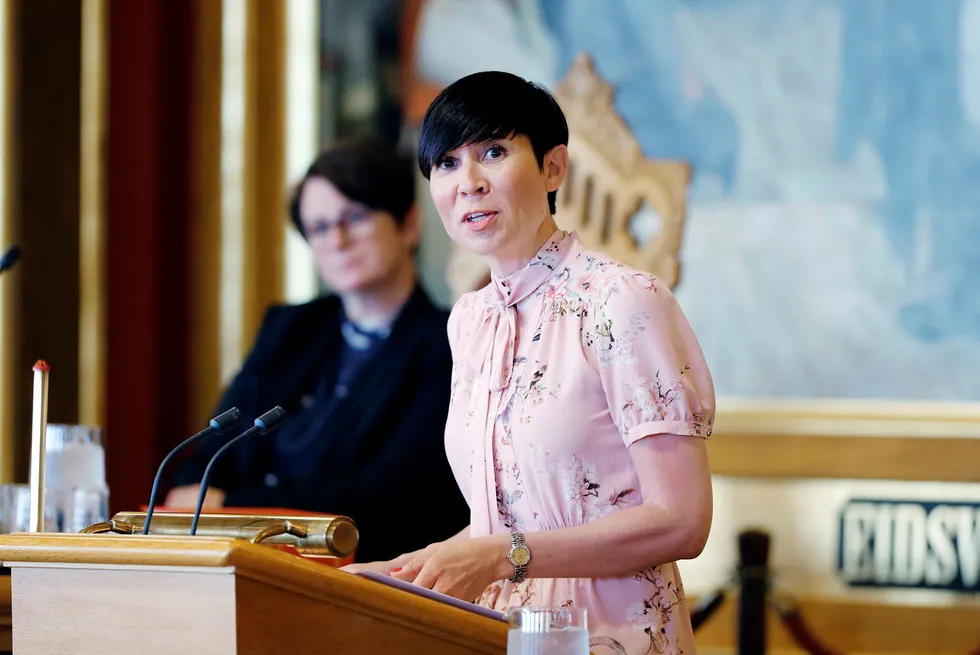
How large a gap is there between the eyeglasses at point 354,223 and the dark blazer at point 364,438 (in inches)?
9.0

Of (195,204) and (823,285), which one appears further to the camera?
(195,204)

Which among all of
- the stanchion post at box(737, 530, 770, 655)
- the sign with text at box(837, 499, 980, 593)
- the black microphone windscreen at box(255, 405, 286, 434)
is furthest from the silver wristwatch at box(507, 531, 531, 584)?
the sign with text at box(837, 499, 980, 593)

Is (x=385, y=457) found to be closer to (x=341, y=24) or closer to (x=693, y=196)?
(x=693, y=196)

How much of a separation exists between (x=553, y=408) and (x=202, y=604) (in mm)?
573

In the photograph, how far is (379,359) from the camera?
357 centimetres

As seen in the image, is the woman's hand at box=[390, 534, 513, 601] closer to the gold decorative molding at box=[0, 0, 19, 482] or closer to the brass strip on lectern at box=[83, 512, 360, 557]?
the brass strip on lectern at box=[83, 512, 360, 557]

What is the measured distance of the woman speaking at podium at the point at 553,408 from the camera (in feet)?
5.61


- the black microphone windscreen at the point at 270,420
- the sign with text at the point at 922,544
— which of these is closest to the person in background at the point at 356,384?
the black microphone windscreen at the point at 270,420

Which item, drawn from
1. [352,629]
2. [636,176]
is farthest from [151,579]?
[636,176]

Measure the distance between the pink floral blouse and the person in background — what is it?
1.49 m

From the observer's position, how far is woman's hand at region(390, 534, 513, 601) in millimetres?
1644

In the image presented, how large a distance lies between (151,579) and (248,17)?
4347 mm

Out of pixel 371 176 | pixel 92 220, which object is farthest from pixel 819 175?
pixel 92 220

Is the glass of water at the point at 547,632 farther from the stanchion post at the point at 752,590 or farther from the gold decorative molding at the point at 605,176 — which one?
the gold decorative molding at the point at 605,176
